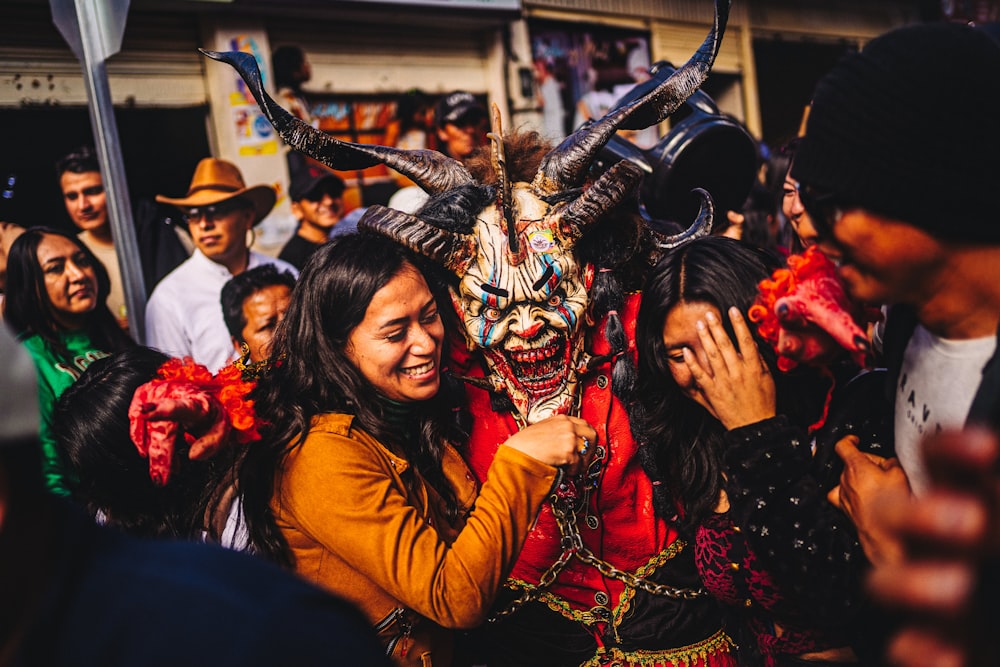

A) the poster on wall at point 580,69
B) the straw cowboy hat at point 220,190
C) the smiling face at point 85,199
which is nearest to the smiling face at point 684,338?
the straw cowboy hat at point 220,190

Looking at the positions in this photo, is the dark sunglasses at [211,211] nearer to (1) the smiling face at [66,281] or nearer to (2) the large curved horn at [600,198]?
(1) the smiling face at [66,281]

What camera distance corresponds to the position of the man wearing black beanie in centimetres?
132

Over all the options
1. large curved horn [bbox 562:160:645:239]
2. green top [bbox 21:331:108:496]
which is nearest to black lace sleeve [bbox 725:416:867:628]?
large curved horn [bbox 562:160:645:239]

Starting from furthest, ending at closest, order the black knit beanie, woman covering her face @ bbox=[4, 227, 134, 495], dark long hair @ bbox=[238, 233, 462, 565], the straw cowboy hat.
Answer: the straw cowboy hat < woman covering her face @ bbox=[4, 227, 134, 495] < dark long hair @ bbox=[238, 233, 462, 565] < the black knit beanie

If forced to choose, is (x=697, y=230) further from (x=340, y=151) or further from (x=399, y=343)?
(x=340, y=151)

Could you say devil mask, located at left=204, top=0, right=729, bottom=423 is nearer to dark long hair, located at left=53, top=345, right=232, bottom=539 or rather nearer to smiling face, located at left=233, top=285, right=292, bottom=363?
dark long hair, located at left=53, top=345, right=232, bottom=539

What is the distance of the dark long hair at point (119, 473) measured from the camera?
253 centimetres

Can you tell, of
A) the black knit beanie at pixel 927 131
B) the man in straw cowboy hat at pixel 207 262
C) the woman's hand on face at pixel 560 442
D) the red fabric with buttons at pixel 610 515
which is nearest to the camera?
the black knit beanie at pixel 927 131

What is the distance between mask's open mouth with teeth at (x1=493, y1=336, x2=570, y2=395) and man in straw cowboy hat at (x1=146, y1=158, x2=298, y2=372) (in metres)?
3.10

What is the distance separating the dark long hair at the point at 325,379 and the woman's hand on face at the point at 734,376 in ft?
2.96

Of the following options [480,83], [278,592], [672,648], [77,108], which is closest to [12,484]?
[278,592]

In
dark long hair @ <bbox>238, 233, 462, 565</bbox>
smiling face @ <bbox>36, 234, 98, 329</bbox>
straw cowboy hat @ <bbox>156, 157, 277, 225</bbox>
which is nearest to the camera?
dark long hair @ <bbox>238, 233, 462, 565</bbox>

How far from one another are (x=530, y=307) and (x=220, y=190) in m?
3.89

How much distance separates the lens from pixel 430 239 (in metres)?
2.31
